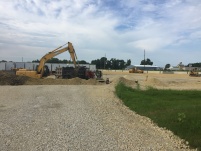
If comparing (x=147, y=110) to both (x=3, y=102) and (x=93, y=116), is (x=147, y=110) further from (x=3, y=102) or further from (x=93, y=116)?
(x=3, y=102)

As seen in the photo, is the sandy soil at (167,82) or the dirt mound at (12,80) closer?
the dirt mound at (12,80)

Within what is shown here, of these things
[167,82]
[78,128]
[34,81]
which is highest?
[34,81]

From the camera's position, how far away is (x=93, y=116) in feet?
45.3

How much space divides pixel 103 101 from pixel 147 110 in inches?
166

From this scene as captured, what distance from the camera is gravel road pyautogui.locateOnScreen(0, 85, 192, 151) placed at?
887 cm

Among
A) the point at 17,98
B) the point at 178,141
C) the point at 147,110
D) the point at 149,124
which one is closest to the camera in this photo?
the point at 178,141

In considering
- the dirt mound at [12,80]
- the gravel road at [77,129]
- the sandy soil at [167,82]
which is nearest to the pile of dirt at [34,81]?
the dirt mound at [12,80]

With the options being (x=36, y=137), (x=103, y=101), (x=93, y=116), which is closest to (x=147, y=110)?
(x=93, y=116)

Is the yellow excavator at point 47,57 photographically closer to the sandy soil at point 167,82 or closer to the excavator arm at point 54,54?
the excavator arm at point 54,54

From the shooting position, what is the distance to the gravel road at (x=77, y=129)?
887 centimetres

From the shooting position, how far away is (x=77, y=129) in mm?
10945

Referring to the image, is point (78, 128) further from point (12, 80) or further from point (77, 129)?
point (12, 80)

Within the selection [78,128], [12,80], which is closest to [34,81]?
[12,80]

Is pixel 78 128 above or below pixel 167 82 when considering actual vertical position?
above
